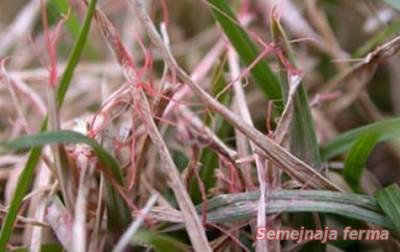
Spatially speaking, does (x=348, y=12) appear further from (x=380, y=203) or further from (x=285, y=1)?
(x=380, y=203)

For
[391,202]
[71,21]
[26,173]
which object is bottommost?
[391,202]

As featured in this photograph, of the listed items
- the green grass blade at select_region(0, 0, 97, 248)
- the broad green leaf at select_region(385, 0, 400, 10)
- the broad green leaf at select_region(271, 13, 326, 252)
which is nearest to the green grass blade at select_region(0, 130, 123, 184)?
the green grass blade at select_region(0, 0, 97, 248)

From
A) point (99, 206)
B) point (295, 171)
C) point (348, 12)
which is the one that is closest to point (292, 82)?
point (295, 171)

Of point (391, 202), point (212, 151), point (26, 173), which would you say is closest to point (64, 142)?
point (26, 173)

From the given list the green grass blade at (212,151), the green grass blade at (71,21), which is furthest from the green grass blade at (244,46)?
the green grass blade at (71,21)

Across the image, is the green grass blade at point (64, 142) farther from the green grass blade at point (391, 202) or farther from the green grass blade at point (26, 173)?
the green grass blade at point (391, 202)

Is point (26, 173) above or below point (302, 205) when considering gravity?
above

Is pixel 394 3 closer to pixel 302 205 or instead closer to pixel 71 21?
pixel 302 205
